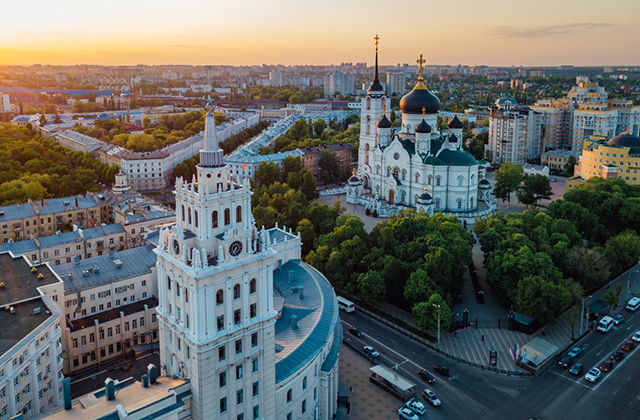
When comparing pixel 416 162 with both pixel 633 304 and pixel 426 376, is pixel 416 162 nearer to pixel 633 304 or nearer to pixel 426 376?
pixel 633 304

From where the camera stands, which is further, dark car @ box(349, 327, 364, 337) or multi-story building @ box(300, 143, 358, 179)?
multi-story building @ box(300, 143, 358, 179)

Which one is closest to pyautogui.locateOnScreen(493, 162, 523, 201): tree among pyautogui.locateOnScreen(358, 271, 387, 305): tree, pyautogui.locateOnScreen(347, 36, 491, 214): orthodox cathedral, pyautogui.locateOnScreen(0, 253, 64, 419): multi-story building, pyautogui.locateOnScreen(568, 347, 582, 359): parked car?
pyautogui.locateOnScreen(347, 36, 491, 214): orthodox cathedral

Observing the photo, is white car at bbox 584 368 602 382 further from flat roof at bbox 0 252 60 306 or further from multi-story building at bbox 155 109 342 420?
flat roof at bbox 0 252 60 306

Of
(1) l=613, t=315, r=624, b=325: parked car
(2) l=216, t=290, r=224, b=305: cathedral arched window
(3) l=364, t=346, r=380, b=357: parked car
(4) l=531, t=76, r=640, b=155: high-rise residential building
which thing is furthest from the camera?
(4) l=531, t=76, r=640, b=155: high-rise residential building

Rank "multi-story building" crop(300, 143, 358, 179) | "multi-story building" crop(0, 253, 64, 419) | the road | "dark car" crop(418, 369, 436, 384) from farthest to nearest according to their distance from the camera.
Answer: "multi-story building" crop(300, 143, 358, 179) → "dark car" crop(418, 369, 436, 384) → the road → "multi-story building" crop(0, 253, 64, 419)

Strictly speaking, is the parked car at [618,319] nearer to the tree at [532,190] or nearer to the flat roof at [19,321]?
the tree at [532,190]

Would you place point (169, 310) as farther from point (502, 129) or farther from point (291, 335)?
point (502, 129)

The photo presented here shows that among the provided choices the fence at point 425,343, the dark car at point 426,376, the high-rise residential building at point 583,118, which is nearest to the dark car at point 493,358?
the fence at point 425,343

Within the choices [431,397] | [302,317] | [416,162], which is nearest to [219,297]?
[302,317]
